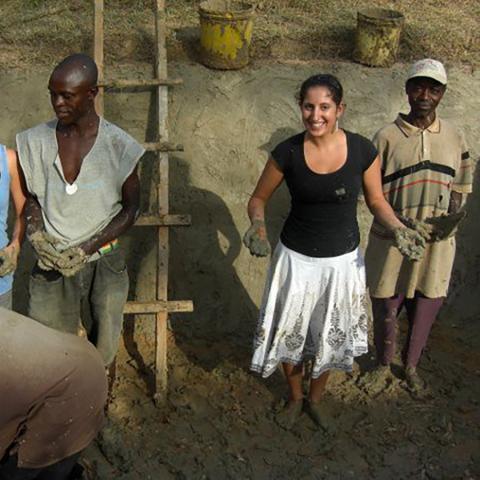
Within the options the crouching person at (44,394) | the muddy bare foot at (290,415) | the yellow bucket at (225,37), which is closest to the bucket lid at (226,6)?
the yellow bucket at (225,37)

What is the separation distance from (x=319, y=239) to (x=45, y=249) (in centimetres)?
126

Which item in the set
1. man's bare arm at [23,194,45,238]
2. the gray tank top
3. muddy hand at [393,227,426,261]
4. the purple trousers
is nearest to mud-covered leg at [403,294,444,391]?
the purple trousers

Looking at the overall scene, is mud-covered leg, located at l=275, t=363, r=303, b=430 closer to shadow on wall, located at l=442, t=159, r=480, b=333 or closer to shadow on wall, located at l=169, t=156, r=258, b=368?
shadow on wall, located at l=169, t=156, r=258, b=368

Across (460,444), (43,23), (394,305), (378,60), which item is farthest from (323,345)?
(43,23)

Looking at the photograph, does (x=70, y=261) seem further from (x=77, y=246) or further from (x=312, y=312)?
(x=312, y=312)

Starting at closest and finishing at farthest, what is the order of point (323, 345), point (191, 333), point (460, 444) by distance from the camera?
point (323, 345)
point (460, 444)
point (191, 333)

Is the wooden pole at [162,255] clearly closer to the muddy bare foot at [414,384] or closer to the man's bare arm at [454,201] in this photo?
the muddy bare foot at [414,384]

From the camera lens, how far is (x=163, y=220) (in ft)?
13.4

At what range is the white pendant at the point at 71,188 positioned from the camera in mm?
3213

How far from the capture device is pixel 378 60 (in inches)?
187

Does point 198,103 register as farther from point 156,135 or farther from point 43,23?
point 43,23

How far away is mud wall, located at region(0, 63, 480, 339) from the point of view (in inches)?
176

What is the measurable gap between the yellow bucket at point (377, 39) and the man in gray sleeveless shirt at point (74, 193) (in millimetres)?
2106

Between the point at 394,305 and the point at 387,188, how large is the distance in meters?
0.72
